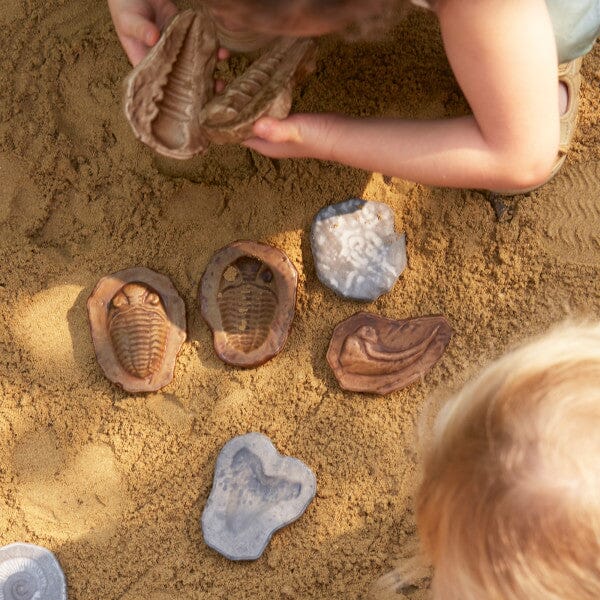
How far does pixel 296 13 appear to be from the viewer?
3.93ft

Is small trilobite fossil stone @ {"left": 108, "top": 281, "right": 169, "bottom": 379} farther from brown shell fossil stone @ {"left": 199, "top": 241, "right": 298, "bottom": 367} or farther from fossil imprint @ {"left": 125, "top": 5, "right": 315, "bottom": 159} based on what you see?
fossil imprint @ {"left": 125, "top": 5, "right": 315, "bottom": 159}

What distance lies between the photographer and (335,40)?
2.15 meters

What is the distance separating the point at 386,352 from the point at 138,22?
113cm

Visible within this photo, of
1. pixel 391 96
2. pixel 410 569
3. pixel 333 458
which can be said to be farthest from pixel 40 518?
pixel 391 96

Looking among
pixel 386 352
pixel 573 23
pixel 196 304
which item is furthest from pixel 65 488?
pixel 573 23

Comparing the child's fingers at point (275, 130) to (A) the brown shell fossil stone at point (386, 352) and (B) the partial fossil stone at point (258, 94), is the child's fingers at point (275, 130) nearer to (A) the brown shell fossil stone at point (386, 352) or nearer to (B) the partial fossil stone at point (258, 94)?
(B) the partial fossil stone at point (258, 94)

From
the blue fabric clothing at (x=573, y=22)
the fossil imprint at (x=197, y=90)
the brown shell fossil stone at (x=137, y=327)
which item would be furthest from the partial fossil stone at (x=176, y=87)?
the blue fabric clothing at (x=573, y=22)

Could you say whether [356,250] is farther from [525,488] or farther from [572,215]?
[525,488]

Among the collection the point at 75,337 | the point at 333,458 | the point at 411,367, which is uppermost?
the point at 75,337

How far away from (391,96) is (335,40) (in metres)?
0.24

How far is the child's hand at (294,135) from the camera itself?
5.78ft

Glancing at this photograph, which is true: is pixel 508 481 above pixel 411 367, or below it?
above

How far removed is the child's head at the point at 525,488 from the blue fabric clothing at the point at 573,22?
878 millimetres

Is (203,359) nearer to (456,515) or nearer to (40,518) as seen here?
(40,518)
